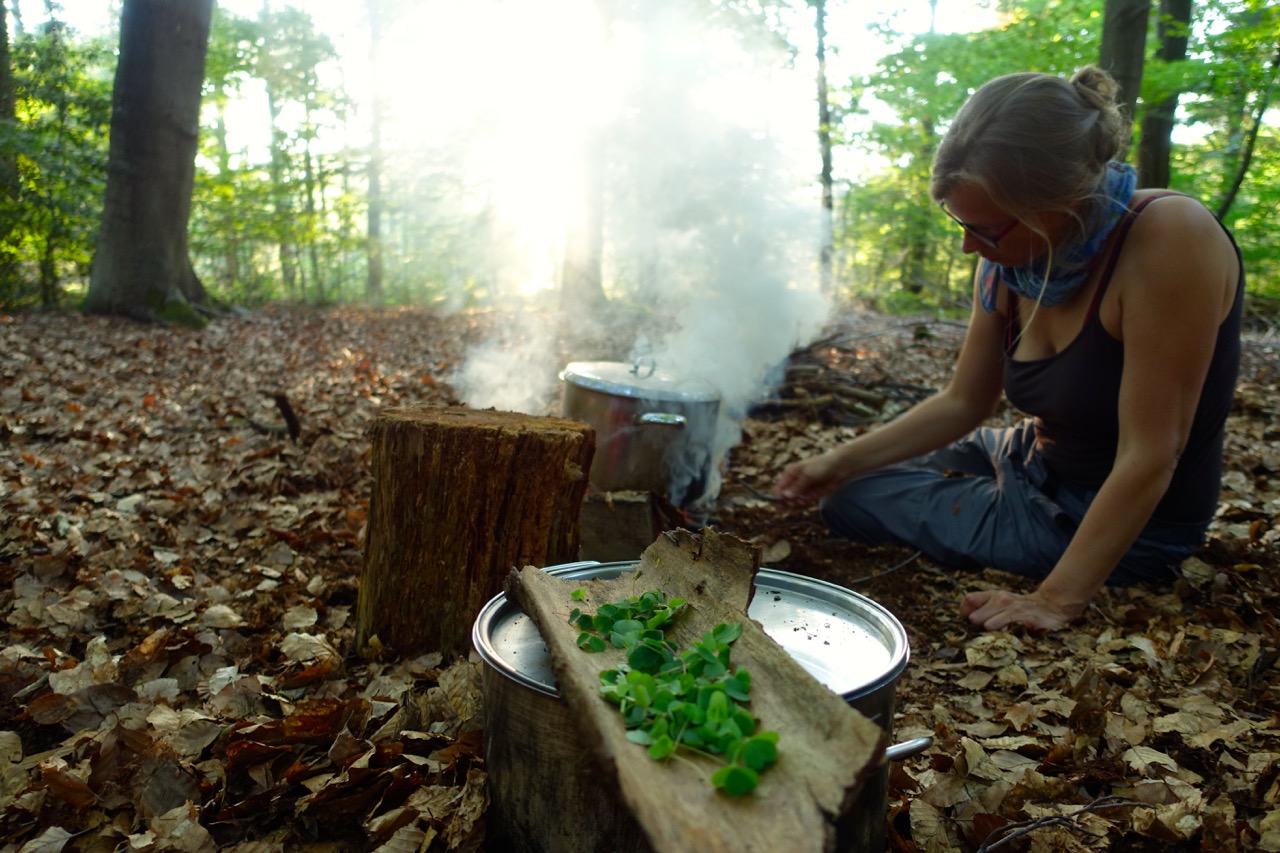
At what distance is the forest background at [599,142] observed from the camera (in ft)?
20.0

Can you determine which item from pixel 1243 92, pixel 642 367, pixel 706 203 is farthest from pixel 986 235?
pixel 1243 92

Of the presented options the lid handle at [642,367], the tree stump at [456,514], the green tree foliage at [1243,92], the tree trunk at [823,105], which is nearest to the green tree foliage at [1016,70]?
the green tree foliage at [1243,92]

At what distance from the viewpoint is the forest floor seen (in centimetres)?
173

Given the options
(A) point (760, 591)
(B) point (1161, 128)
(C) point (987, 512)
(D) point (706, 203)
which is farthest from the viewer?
(B) point (1161, 128)

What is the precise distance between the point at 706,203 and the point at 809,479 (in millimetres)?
2897

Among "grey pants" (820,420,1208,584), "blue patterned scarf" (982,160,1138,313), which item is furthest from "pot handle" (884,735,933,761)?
"grey pants" (820,420,1208,584)

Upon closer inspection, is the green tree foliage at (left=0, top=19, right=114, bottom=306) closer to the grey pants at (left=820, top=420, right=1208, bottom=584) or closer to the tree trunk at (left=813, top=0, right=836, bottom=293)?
the grey pants at (left=820, top=420, right=1208, bottom=584)

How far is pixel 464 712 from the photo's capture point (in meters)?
2.09

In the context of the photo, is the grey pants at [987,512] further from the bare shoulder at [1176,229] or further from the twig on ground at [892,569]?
the bare shoulder at [1176,229]

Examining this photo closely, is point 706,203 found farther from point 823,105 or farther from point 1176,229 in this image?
point 823,105

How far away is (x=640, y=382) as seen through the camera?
133 inches

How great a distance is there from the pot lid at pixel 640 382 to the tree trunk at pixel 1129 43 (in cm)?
464

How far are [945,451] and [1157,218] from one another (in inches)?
59.8

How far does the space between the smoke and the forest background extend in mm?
25
